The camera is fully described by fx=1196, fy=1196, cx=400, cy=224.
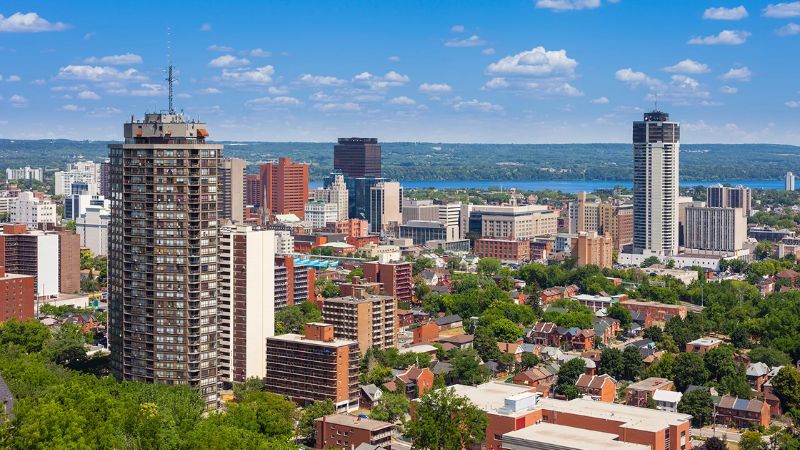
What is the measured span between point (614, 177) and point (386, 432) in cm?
14433

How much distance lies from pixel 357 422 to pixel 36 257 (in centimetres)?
2412

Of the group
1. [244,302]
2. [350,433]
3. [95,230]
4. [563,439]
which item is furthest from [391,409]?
[95,230]

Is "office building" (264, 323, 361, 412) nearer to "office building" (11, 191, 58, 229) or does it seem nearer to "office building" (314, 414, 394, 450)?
"office building" (314, 414, 394, 450)

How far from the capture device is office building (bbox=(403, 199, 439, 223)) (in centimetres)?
7672

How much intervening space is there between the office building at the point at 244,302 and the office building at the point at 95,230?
29784mm

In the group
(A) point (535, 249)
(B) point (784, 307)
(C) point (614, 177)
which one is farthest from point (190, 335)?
(C) point (614, 177)

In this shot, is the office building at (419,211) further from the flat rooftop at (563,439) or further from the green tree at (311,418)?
the flat rooftop at (563,439)

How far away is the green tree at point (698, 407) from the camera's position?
92.6 ft

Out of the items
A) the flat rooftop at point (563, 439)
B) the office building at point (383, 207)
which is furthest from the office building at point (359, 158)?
the flat rooftop at point (563, 439)

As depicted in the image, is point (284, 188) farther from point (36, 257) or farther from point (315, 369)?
point (315, 369)

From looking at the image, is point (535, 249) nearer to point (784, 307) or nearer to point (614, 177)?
point (784, 307)

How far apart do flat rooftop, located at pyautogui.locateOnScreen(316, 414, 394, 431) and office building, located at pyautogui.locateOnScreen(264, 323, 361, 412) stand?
2.70m

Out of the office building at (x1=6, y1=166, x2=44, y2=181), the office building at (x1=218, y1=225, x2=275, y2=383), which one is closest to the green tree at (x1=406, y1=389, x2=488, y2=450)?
the office building at (x1=218, y1=225, x2=275, y2=383)

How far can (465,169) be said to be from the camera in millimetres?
176625
